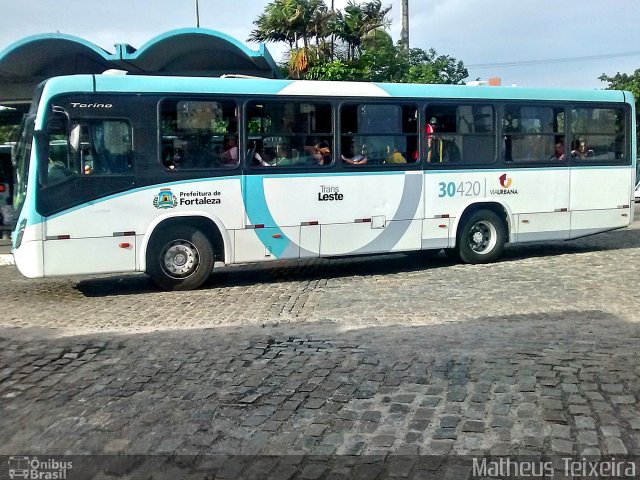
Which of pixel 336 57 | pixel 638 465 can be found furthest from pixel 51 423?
pixel 336 57

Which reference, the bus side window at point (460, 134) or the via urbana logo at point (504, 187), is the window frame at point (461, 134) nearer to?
the bus side window at point (460, 134)

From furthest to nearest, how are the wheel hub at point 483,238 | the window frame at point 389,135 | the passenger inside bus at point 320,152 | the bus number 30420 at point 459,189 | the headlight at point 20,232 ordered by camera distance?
1. the wheel hub at point 483,238
2. the bus number 30420 at point 459,189
3. the window frame at point 389,135
4. the passenger inside bus at point 320,152
5. the headlight at point 20,232

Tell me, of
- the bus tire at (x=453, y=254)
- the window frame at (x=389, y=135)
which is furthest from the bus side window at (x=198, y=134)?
the bus tire at (x=453, y=254)

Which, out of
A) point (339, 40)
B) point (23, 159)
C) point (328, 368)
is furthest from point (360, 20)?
point (328, 368)

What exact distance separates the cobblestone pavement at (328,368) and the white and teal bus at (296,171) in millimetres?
868

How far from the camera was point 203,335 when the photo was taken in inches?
305

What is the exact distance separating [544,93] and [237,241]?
6.49m

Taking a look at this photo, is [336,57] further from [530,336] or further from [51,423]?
[51,423]

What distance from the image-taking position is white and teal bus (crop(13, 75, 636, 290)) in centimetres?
1008

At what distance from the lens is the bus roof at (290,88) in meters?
10.1

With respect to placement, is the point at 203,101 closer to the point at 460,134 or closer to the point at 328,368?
the point at 460,134

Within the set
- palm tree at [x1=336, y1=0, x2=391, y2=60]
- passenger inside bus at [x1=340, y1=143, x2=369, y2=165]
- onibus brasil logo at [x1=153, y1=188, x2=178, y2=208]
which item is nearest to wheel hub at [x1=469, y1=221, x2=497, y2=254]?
passenger inside bus at [x1=340, y1=143, x2=369, y2=165]

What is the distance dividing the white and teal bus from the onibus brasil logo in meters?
0.02

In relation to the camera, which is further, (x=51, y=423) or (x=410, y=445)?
(x=51, y=423)
